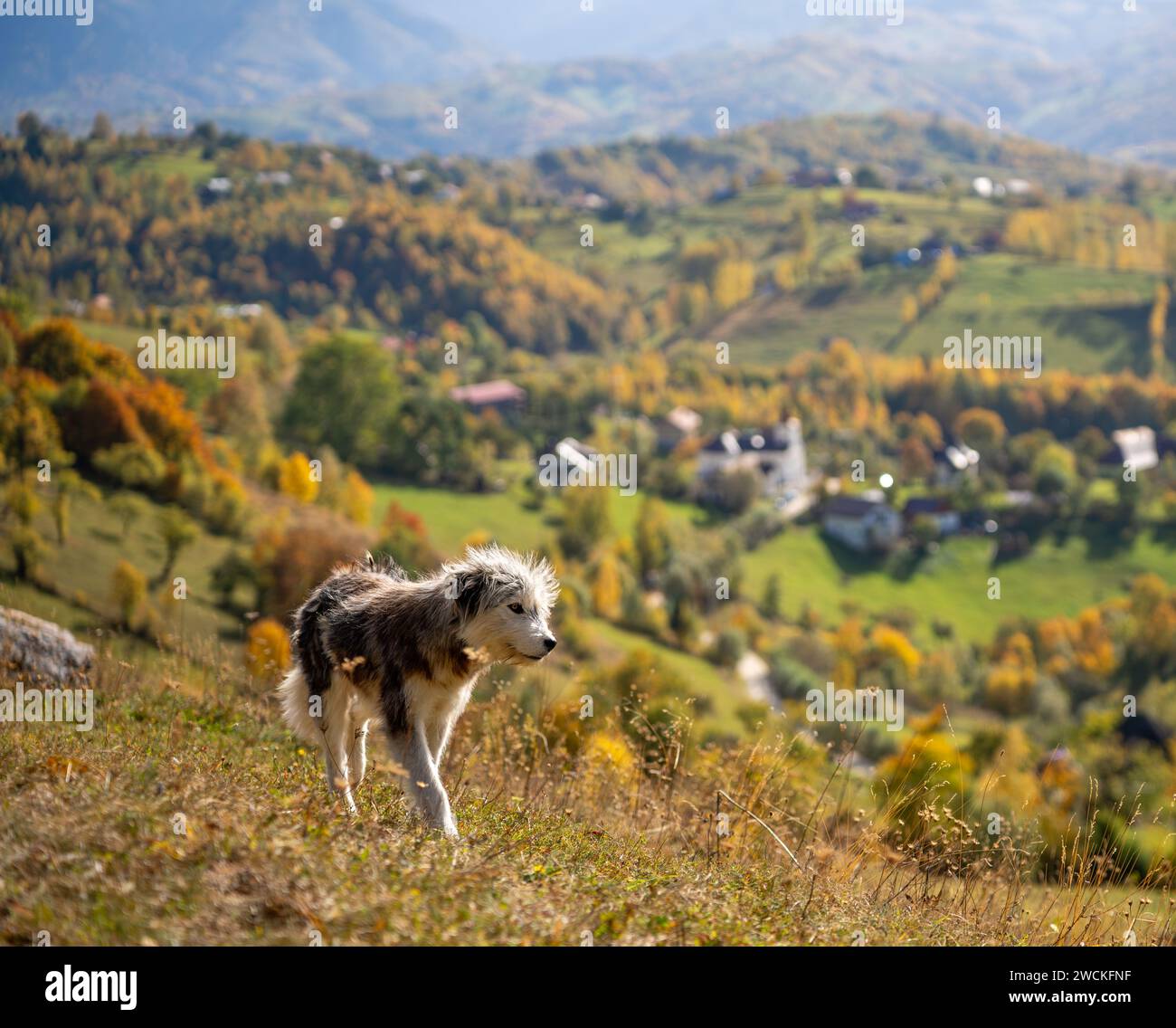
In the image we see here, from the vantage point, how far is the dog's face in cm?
646

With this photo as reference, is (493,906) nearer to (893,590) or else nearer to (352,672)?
(352,672)

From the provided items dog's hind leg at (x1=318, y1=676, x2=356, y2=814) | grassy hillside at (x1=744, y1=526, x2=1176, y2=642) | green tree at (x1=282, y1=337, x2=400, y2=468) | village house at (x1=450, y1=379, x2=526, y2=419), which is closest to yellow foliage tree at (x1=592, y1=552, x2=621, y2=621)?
grassy hillside at (x1=744, y1=526, x2=1176, y2=642)

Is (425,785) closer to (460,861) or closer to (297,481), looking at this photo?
(460,861)

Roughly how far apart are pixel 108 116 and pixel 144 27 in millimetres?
40922

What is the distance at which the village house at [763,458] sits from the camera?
374 feet

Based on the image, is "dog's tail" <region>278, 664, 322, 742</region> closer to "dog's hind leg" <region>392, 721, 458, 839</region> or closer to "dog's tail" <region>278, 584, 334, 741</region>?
"dog's tail" <region>278, 584, 334, 741</region>

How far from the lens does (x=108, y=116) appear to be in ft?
484

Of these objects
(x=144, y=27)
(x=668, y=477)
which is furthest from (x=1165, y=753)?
(x=144, y=27)

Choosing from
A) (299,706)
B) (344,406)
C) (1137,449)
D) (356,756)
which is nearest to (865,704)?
(344,406)

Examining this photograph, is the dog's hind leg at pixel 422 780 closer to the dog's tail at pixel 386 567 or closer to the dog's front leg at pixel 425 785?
the dog's front leg at pixel 425 785

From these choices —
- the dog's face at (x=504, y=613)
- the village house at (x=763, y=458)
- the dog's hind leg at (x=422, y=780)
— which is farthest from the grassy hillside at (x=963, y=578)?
the dog's hind leg at (x=422, y=780)

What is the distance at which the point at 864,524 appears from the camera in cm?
10225

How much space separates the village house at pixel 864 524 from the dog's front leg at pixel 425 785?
97440 millimetres
